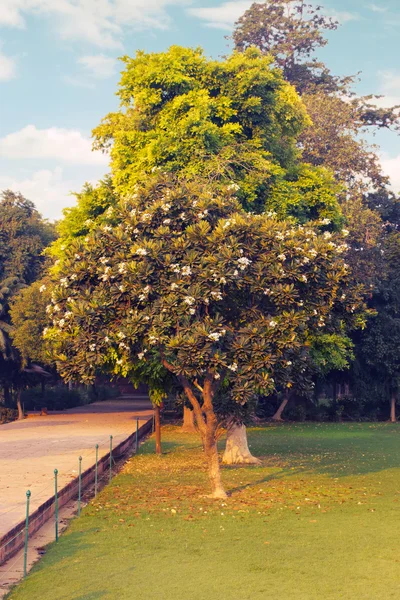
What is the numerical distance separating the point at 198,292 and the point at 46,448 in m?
14.1

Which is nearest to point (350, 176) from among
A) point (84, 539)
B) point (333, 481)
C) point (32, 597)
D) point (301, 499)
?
point (333, 481)

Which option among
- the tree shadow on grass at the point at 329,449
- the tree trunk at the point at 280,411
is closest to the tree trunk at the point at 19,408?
the tree shadow on grass at the point at 329,449

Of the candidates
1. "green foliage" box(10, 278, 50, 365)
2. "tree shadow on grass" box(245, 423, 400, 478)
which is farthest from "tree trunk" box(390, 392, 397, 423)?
"green foliage" box(10, 278, 50, 365)

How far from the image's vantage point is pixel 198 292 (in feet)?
50.0

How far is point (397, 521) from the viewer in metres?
14.5

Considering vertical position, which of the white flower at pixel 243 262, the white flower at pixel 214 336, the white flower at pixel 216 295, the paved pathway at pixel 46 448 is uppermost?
the white flower at pixel 243 262

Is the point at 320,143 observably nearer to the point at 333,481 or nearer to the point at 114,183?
the point at 114,183

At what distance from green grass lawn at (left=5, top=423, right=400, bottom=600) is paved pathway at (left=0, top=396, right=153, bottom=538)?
1308 millimetres

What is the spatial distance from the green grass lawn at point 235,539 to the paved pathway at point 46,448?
1.31m

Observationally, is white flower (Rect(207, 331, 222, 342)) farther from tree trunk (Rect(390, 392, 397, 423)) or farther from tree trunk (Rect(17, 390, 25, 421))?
tree trunk (Rect(390, 392, 397, 423))

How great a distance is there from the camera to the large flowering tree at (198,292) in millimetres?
15328

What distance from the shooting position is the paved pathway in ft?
54.7

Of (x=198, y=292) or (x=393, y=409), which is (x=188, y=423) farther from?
(x=198, y=292)

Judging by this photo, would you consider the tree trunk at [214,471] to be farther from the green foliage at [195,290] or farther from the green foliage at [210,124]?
the green foliage at [210,124]
